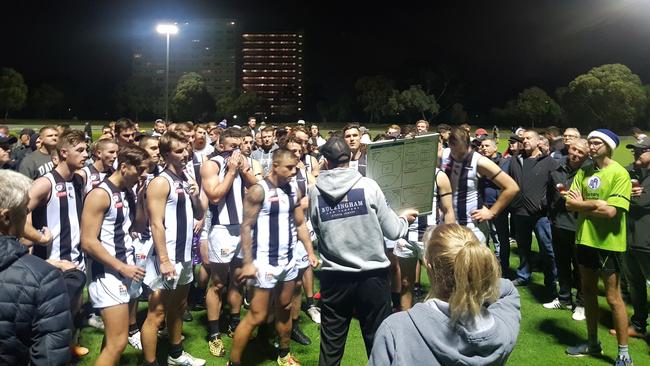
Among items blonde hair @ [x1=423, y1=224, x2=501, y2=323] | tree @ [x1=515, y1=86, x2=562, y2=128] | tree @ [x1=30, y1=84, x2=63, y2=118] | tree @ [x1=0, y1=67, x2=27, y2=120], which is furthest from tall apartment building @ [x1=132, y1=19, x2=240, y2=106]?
blonde hair @ [x1=423, y1=224, x2=501, y2=323]

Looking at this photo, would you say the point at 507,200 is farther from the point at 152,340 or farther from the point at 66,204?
the point at 66,204

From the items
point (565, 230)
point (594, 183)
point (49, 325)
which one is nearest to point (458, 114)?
point (565, 230)

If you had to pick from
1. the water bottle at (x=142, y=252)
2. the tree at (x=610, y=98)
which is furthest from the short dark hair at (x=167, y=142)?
the tree at (x=610, y=98)

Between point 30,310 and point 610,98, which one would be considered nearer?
point 30,310

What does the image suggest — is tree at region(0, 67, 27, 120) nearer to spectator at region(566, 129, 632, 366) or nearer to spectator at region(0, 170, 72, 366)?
spectator at region(0, 170, 72, 366)

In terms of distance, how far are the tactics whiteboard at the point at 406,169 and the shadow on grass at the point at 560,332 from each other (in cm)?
257

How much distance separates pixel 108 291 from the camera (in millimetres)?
3686

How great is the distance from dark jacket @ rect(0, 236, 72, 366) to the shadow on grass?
16.3ft

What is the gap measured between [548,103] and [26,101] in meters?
79.8

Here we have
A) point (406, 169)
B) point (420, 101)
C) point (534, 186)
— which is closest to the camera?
point (406, 169)

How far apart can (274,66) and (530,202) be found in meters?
149

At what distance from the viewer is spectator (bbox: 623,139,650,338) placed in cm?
505

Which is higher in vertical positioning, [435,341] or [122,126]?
[122,126]

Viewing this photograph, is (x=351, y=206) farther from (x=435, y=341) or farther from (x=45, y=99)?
(x=45, y=99)
